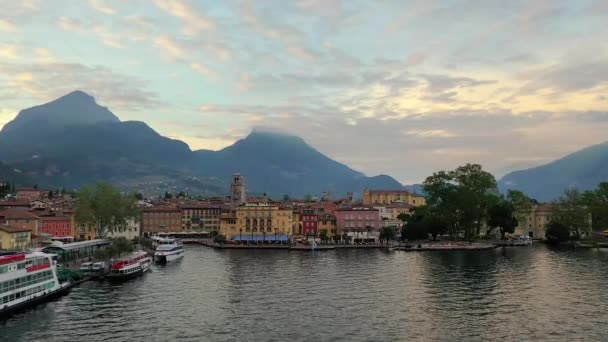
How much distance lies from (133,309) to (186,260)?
46.3m

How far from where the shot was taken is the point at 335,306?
50.2 metres

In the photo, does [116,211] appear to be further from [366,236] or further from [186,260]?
[366,236]

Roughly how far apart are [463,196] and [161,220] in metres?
83.7

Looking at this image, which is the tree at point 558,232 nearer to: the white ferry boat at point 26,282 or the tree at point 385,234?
the tree at point 385,234

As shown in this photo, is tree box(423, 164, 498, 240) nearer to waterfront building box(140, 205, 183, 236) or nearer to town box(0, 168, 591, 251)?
town box(0, 168, 591, 251)

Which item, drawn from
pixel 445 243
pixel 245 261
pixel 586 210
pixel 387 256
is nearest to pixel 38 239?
pixel 245 261

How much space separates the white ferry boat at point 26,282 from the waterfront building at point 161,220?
10257cm

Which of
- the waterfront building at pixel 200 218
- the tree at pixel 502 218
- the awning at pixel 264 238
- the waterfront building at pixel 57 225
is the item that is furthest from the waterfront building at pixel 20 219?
the tree at pixel 502 218

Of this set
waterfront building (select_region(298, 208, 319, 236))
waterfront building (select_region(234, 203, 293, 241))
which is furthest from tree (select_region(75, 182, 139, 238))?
waterfront building (select_region(298, 208, 319, 236))

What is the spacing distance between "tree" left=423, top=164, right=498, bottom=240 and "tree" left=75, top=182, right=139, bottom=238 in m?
68.8

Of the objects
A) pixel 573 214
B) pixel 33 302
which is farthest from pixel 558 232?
pixel 33 302

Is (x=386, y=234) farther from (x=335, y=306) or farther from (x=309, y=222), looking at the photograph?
(x=335, y=306)

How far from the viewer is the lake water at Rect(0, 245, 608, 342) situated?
40.7m

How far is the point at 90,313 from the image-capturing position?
1891 inches
